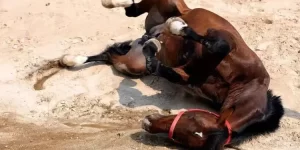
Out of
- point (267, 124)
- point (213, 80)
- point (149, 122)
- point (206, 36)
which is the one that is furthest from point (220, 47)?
point (149, 122)

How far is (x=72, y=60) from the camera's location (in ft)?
→ 21.9

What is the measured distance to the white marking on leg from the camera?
6.68 metres

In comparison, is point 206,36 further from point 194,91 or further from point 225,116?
point 225,116

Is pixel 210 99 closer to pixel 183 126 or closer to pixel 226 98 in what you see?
pixel 226 98

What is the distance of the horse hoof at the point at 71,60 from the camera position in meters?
6.68

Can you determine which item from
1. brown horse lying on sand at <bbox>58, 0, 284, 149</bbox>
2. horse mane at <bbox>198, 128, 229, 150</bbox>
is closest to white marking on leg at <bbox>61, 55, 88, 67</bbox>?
brown horse lying on sand at <bbox>58, 0, 284, 149</bbox>

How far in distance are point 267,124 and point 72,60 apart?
228 centimetres

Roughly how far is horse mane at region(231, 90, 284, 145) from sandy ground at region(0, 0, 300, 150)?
0.24ft

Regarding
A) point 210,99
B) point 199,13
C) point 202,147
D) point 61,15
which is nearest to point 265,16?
point 199,13

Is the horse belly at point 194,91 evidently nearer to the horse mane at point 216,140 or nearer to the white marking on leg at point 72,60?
the horse mane at point 216,140

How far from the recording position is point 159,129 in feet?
17.0

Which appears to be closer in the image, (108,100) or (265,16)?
(108,100)

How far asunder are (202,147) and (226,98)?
882mm

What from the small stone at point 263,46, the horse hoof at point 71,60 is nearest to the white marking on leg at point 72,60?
the horse hoof at point 71,60
